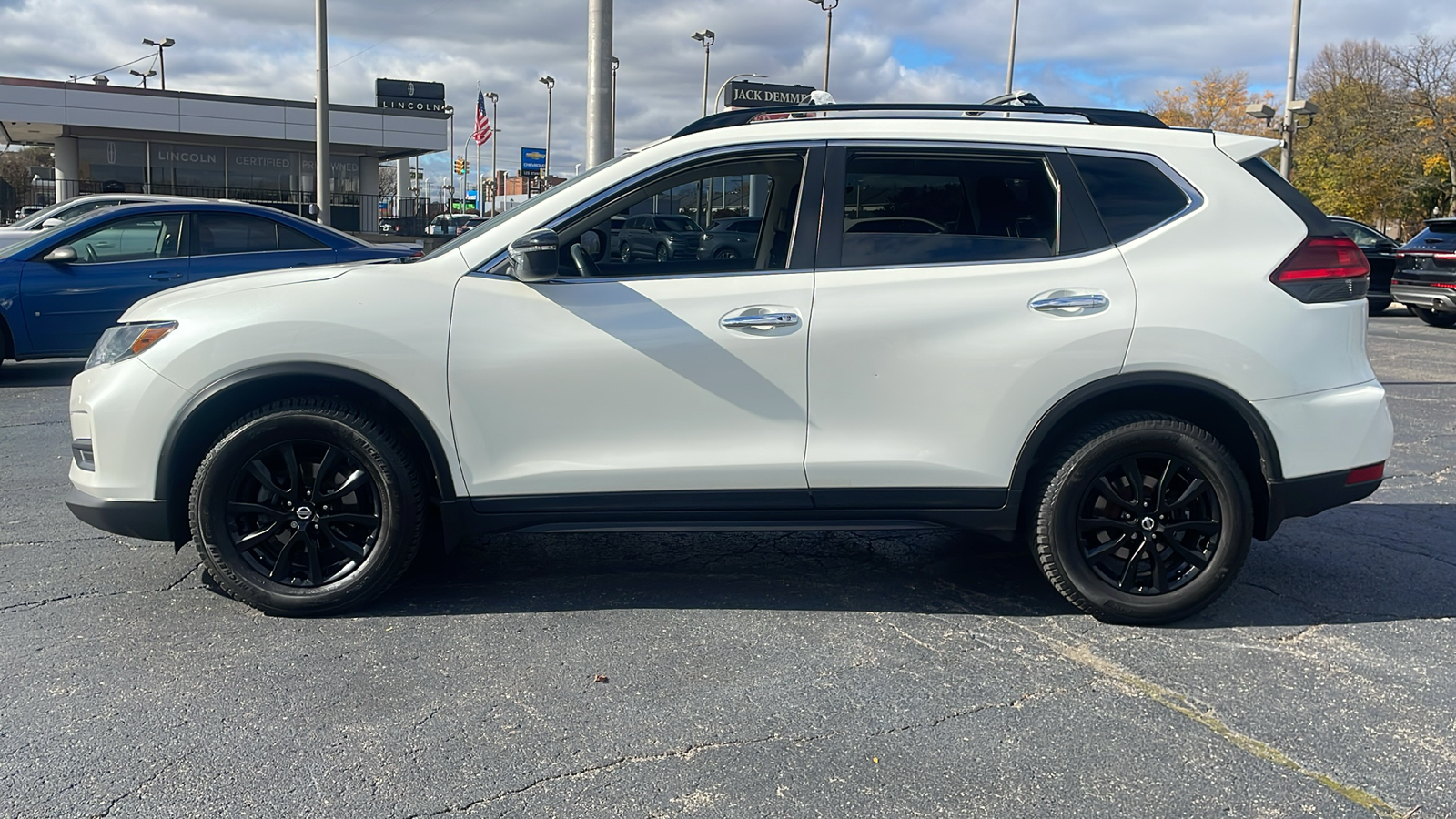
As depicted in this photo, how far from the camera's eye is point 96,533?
5.18 meters

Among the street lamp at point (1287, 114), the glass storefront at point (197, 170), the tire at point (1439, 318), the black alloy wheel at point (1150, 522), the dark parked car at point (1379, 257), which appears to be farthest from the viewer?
the glass storefront at point (197, 170)

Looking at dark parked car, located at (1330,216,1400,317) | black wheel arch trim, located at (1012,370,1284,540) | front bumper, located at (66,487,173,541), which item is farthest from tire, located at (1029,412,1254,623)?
dark parked car, located at (1330,216,1400,317)

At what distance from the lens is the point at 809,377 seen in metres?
3.98

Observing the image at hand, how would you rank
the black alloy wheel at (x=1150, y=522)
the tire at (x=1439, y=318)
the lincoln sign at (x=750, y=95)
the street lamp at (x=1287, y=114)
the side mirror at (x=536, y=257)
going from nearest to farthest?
the side mirror at (x=536, y=257) < the black alloy wheel at (x=1150, y=522) < the lincoln sign at (x=750, y=95) < the tire at (x=1439, y=318) < the street lamp at (x=1287, y=114)

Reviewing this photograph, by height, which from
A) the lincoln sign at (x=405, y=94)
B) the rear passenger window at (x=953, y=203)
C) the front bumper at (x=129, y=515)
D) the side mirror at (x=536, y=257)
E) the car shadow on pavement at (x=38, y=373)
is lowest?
the car shadow on pavement at (x=38, y=373)

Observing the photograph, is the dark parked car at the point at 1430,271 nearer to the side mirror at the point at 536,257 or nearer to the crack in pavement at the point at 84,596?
the side mirror at the point at 536,257

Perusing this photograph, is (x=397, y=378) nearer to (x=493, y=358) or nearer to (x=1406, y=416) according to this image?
(x=493, y=358)

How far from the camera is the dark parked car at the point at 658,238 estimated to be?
4.11 m

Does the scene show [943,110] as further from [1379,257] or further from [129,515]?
[1379,257]

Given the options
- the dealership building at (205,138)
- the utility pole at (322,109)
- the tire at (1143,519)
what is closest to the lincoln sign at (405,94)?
the dealership building at (205,138)

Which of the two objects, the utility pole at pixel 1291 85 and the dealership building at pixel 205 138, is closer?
the utility pole at pixel 1291 85

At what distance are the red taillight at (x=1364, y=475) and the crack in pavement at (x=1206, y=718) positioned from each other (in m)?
1.16

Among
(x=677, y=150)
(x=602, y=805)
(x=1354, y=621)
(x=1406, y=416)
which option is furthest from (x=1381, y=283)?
(x=602, y=805)

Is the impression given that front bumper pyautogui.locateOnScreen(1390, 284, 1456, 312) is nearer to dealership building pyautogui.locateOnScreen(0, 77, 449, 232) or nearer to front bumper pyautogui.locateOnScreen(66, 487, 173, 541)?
front bumper pyautogui.locateOnScreen(66, 487, 173, 541)
